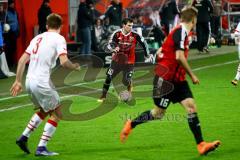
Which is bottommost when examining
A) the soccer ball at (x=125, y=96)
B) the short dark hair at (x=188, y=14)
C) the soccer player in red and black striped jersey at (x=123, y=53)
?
the soccer ball at (x=125, y=96)

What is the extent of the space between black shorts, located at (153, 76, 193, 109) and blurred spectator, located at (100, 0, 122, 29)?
1655 cm

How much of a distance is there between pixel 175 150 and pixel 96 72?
1307 centimetres

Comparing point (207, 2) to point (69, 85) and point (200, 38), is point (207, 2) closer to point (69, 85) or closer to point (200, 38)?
point (200, 38)

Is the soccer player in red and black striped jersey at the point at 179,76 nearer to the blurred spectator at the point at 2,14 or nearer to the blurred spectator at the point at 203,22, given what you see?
the blurred spectator at the point at 2,14

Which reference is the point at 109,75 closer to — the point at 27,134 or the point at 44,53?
the point at 27,134

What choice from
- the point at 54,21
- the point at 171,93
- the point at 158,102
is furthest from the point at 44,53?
the point at 171,93

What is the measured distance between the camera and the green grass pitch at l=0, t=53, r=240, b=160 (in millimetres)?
10906

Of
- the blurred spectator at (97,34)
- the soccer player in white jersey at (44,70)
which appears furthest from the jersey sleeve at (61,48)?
the blurred spectator at (97,34)

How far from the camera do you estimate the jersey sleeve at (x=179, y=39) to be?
35.0 feet

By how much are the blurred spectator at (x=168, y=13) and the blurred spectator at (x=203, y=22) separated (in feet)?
5.72

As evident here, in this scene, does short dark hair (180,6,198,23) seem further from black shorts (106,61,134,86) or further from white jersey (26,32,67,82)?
black shorts (106,61,134,86)

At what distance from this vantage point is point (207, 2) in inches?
1148

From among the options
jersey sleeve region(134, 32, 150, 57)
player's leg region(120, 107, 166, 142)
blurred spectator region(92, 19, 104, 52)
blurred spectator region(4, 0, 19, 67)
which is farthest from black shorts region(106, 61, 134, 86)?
blurred spectator region(92, 19, 104, 52)

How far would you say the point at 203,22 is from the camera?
29.0 meters
